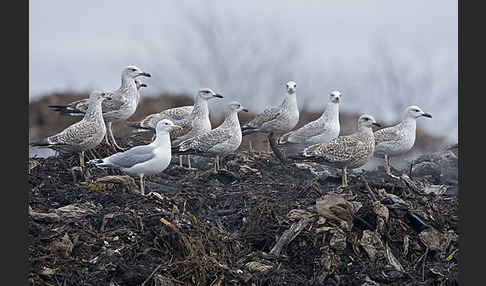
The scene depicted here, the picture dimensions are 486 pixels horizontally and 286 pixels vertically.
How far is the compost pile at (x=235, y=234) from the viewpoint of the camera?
7.81m

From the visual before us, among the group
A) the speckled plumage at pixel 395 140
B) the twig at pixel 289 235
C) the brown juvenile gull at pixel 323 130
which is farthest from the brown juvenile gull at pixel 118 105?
the twig at pixel 289 235

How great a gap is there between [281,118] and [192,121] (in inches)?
62.3

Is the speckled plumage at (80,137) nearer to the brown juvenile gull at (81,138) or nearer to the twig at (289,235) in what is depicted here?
the brown juvenile gull at (81,138)

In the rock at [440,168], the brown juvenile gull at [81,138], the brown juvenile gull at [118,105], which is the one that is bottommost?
the rock at [440,168]

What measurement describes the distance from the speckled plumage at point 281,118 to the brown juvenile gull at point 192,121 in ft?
3.31

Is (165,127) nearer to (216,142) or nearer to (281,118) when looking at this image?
(216,142)

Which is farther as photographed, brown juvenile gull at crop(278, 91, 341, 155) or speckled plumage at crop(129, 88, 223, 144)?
brown juvenile gull at crop(278, 91, 341, 155)

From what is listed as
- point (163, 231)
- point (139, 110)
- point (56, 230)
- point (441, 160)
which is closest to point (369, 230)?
point (163, 231)

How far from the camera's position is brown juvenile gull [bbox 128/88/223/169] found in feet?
41.1

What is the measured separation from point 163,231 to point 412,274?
8.65ft

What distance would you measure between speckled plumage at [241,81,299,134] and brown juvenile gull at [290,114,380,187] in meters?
2.26

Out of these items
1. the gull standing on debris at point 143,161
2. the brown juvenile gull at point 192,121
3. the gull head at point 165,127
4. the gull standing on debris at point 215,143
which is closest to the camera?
the gull standing on debris at point 143,161

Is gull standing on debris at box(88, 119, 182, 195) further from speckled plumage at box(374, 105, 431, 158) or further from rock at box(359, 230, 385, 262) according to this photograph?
speckled plumage at box(374, 105, 431, 158)

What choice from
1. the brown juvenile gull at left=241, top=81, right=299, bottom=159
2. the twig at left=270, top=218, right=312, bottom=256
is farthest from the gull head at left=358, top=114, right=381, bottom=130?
the twig at left=270, top=218, right=312, bottom=256
